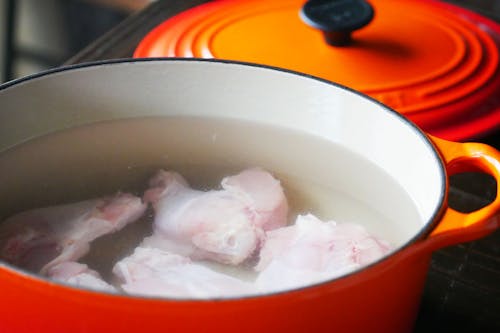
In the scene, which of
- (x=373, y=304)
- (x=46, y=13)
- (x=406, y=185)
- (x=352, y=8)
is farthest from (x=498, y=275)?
(x=46, y=13)

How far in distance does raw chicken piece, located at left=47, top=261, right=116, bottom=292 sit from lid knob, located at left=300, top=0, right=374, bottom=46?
0.36m

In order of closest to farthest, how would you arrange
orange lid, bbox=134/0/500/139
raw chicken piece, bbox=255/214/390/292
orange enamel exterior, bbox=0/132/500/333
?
orange enamel exterior, bbox=0/132/500/333 < raw chicken piece, bbox=255/214/390/292 < orange lid, bbox=134/0/500/139

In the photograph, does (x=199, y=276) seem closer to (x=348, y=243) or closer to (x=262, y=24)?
(x=348, y=243)

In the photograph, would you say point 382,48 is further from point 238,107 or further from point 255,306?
point 255,306

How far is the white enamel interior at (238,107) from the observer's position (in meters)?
0.51

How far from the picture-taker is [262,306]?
0.31 m

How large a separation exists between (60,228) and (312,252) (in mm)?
188

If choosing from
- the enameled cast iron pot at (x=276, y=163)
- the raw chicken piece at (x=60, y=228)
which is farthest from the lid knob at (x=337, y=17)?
the raw chicken piece at (x=60, y=228)

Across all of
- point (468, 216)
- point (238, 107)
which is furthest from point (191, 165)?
point (468, 216)

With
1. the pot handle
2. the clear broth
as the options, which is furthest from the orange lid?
the pot handle

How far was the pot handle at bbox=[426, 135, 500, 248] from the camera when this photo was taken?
363 mm

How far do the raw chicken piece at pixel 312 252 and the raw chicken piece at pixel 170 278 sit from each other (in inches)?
0.9

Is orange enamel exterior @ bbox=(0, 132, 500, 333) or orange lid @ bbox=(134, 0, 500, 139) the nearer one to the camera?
orange enamel exterior @ bbox=(0, 132, 500, 333)

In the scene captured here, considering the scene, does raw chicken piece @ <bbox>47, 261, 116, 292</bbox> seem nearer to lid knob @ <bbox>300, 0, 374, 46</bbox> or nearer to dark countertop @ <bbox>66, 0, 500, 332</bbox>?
dark countertop @ <bbox>66, 0, 500, 332</bbox>
